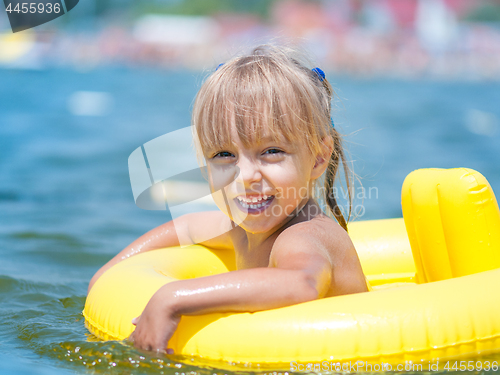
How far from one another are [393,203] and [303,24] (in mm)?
58281

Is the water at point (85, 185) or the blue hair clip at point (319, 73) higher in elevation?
the blue hair clip at point (319, 73)

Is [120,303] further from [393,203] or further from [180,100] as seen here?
[180,100]

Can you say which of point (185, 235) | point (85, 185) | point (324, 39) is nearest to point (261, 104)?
point (185, 235)

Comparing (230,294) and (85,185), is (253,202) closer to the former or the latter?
(230,294)

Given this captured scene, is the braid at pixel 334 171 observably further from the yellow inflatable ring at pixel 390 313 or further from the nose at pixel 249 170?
the nose at pixel 249 170

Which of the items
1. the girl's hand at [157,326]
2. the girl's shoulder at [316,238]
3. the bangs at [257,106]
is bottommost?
the girl's hand at [157,326]

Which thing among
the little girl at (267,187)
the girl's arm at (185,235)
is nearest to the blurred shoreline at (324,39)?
the girl's arm at (185,235)

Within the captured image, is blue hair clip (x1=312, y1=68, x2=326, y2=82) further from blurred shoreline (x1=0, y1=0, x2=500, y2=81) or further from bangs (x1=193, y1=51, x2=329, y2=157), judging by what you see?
blurred shoreline (x1=0, y1=0, x2=500, y2=81)

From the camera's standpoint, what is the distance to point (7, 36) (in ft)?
137

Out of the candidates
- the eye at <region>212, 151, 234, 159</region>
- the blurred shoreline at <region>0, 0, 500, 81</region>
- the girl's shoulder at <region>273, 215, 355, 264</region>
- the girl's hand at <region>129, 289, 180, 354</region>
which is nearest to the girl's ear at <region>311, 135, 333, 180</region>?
the girl's shoulder at <region>273, 215, 355, 264</region>

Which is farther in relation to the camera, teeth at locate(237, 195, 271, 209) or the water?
the water

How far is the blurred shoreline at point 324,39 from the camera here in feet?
134

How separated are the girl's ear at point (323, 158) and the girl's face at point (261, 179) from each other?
3cm

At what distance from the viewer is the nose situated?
192 cm
